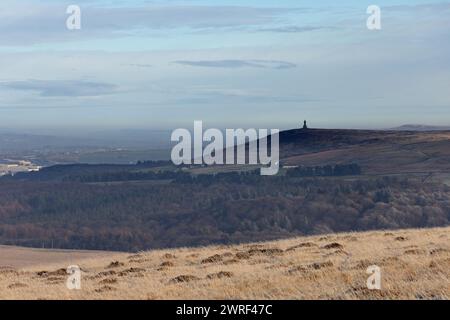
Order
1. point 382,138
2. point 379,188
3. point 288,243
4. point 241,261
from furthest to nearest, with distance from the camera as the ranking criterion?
1. point 382,138
2. point 379,188
3. point 288,243
4. point 241,261

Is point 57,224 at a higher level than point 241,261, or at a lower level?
lower

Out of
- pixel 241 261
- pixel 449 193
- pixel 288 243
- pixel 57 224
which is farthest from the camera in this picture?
pixel 57 224

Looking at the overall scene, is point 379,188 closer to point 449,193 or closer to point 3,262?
point 449,193

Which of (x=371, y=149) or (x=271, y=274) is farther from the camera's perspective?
(x=371, y=149)

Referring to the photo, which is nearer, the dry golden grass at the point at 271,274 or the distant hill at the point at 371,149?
the dry golden grass at the point at 271,274

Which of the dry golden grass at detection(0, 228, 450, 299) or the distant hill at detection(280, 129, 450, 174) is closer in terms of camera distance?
the dry golden grass at detection(0, 228, 450, 299)

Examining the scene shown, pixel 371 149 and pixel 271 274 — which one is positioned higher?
pixel 271 274
